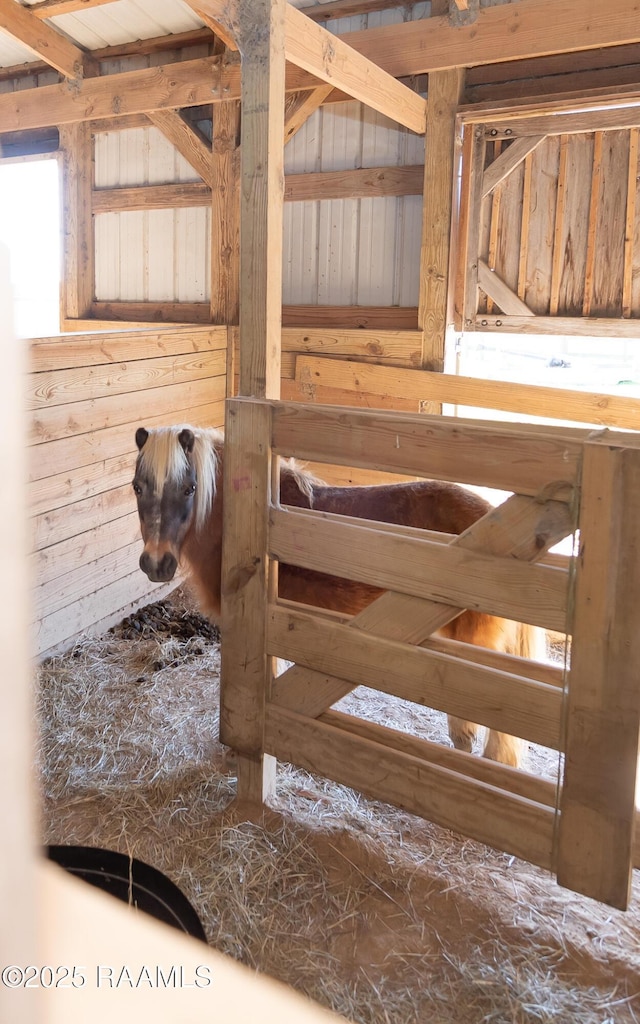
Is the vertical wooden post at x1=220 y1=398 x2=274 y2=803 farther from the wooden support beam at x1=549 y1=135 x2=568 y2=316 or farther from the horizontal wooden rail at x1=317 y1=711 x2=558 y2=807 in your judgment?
the wooden support beam at x1=549 y1=135 x2=568 y2=316

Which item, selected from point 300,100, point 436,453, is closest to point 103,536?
point 436,453

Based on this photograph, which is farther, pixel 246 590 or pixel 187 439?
pixel 187 439

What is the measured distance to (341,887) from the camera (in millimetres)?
2250

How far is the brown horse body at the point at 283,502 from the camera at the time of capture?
2758 mm

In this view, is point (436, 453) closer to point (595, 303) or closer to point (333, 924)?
point (333, 924)

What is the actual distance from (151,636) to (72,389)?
4.76 ft

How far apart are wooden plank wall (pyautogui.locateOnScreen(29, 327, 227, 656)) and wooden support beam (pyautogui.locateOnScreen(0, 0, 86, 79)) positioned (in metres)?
2.91

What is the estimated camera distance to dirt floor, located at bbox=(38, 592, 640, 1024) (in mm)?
1873

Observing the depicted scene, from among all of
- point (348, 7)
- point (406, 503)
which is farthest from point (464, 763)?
point (348, 7)

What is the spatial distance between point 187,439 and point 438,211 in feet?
9.11

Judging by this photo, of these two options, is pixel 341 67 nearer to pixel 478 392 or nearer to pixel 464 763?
pixel 478 392

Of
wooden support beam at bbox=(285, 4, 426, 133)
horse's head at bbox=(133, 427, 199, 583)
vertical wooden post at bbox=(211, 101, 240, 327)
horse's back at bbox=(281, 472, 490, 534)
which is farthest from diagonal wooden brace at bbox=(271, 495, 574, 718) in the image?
vertical wooden post at bbox=(211, 101, 240, 327)

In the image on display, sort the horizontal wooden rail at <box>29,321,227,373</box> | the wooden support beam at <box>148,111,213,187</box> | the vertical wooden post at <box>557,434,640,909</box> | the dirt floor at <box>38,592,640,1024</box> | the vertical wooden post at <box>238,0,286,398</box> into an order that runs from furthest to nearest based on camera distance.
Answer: the wooden support beam at <box>148,111,213,187</box> < the horizontal wooden rail at <box>29,321,227,373</box> < the vertical wooden post at <box>238,0,286,398</box> < the dirt floor at <box>38,592,640,1024</box> < the vertical wooden post at <box>557,434,640,909</box>

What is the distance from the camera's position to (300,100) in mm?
5262
